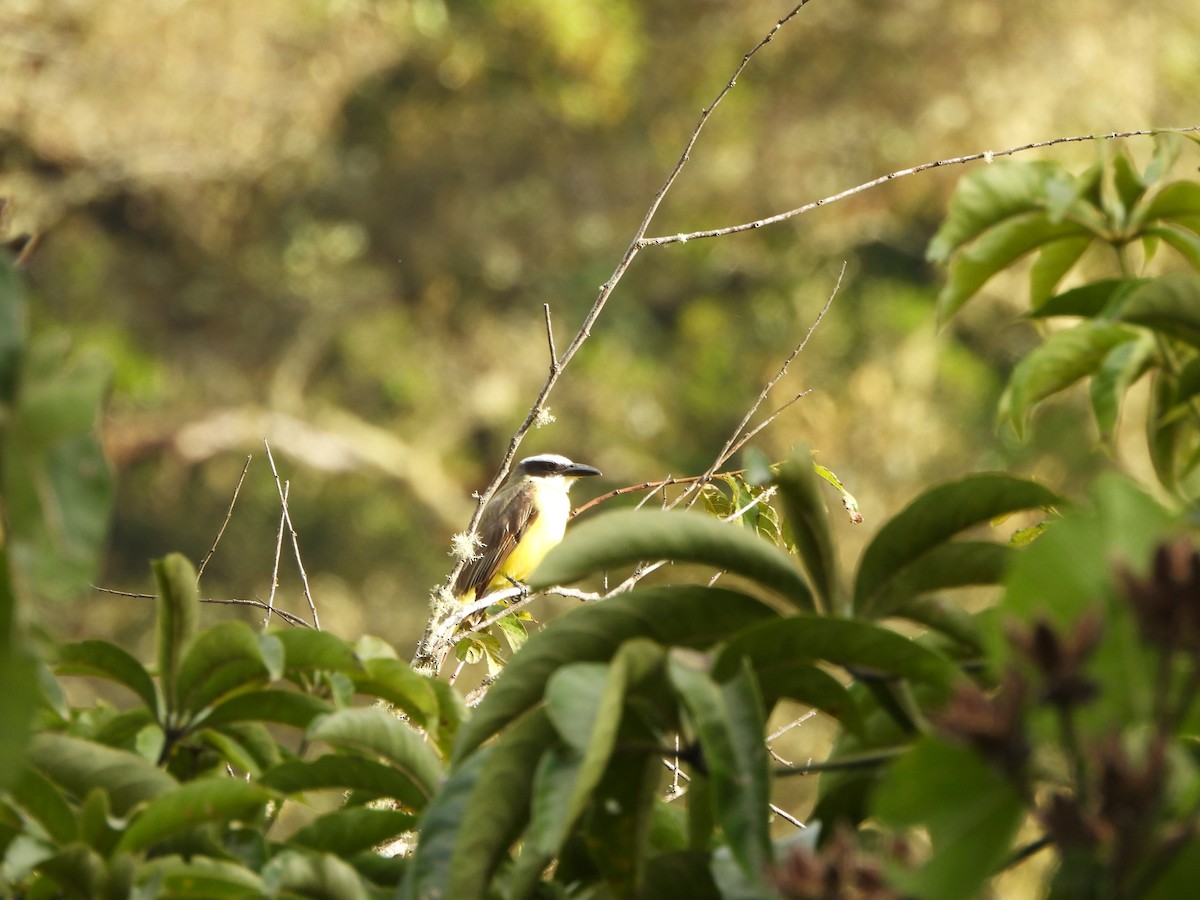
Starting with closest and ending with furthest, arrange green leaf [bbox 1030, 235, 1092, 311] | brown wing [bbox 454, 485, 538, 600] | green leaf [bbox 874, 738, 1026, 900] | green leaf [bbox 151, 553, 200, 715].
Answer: green leaf [bbox 874, 738, 1026, 900] → green leaf [bbox 151, 553, 200, 715] → green leaf [bbox 1030, 235, 1092, 311] → brown wing [bbox 454, 485, 538, 600]

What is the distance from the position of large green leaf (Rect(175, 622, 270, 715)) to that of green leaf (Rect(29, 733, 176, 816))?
4.3 inches

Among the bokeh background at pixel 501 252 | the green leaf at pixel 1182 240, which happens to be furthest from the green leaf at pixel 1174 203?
the bokeh background at pixel 501 252

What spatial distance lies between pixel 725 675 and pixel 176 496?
44.1 feet

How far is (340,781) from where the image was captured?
3.65ft

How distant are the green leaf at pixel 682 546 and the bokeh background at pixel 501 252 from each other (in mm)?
11666

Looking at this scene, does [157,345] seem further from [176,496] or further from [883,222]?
[883,222]

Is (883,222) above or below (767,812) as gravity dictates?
above

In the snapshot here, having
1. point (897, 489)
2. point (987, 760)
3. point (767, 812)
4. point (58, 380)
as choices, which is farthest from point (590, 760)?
point (897, 489)

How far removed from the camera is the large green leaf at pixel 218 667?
1110 millimetres

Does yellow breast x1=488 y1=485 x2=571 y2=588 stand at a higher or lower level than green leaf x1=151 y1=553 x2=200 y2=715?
higher

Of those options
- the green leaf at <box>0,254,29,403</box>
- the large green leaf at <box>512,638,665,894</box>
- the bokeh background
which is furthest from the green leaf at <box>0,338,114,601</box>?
the bokeh background

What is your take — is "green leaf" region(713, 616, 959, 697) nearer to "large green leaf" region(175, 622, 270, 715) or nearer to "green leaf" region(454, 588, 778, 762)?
"green leaf" region(454, 588, 778, 762)

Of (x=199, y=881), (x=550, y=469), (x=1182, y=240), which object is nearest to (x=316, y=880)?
(x=199, y=881)

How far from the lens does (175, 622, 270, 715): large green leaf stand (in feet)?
3.64
